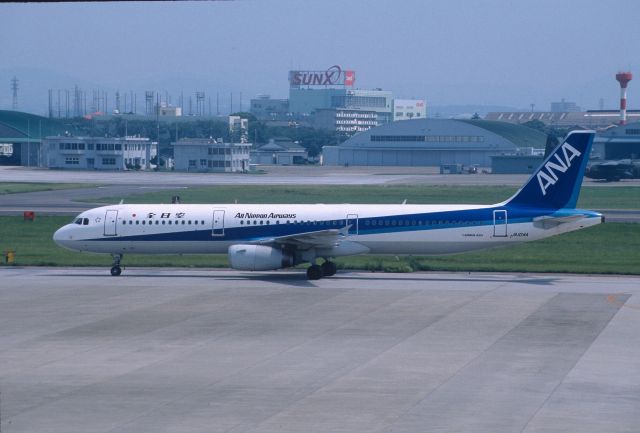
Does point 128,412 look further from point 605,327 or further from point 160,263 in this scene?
point 160,263

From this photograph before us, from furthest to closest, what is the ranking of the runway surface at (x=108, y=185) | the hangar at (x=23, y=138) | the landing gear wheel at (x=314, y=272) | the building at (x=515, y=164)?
1. the hangar at (x=23, y=138)
2. the building at (x=515, y=164)
3. the runway surface at (x=108, y=185)
4. the landing gear wheel at (x=314, y=272)

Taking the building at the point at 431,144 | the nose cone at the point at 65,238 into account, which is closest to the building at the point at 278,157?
the building at the point at 431,144

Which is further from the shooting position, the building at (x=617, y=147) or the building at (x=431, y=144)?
the building at (x=431, y=144)

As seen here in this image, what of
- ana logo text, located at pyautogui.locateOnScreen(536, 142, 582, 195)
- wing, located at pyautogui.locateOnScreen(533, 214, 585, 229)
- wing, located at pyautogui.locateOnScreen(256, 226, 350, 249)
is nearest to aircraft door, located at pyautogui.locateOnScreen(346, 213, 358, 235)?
wing, located at pyautogui.locateOnScreen(256, 226, 350, 249)

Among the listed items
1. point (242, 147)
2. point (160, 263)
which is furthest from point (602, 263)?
point (242, 147)

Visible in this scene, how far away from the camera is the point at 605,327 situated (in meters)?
31.8

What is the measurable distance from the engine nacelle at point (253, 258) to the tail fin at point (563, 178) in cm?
1115

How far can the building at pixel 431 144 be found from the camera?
173500 mm

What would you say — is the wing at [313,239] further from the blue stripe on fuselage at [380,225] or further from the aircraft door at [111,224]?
the aircraft door at [111,224]

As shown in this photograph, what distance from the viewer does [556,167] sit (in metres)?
43.4

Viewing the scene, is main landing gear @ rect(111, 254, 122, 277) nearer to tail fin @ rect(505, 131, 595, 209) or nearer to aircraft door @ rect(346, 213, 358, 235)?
aircraft door @ rect(346, 213, 358, 235)

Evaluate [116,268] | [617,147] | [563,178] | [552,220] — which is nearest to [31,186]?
[116,268]

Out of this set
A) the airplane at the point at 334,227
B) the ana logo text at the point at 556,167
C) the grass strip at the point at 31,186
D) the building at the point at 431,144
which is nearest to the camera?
the airplane at the point at 334,227

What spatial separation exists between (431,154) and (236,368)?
154228 millimetres
